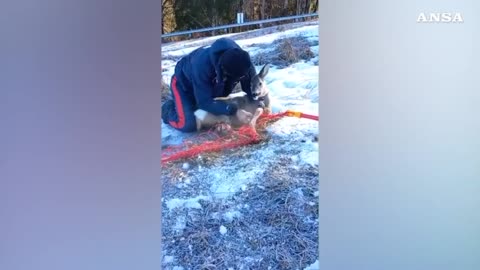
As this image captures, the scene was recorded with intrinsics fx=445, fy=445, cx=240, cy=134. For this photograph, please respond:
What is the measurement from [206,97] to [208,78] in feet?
0.27

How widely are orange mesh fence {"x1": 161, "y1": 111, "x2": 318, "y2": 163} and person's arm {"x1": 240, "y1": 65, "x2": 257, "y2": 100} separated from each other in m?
0.12

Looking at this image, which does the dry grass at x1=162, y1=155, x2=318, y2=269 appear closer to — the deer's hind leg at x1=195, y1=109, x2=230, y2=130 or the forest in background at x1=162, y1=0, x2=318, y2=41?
the deer's hind leg at x1=195, y1=109, x2=230, y2=130

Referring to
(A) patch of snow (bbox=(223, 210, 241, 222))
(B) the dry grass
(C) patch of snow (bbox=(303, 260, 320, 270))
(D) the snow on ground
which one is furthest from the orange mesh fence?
(C) patch of snow (bbox=(303, 260, 320, 270))

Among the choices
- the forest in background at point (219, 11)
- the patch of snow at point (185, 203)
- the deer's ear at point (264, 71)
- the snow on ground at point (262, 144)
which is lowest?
the patch of snow at point (185, 203)

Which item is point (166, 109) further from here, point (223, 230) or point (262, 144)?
point (223, 230)

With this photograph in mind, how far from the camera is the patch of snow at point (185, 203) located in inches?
74.1

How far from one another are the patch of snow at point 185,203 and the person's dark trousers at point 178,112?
11.5 inches

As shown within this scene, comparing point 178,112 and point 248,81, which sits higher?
point 248,81

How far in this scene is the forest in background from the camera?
1.88 metres

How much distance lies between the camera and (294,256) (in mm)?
1895

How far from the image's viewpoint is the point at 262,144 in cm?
191

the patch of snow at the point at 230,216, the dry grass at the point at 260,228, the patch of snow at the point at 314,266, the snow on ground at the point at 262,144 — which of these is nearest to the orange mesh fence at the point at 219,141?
the snow on ground at the point at 262,144

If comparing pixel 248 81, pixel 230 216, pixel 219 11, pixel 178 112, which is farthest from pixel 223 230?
pixel 219 11

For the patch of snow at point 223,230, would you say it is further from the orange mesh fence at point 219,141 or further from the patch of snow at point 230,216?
the orange mesh fence at point 219,141
